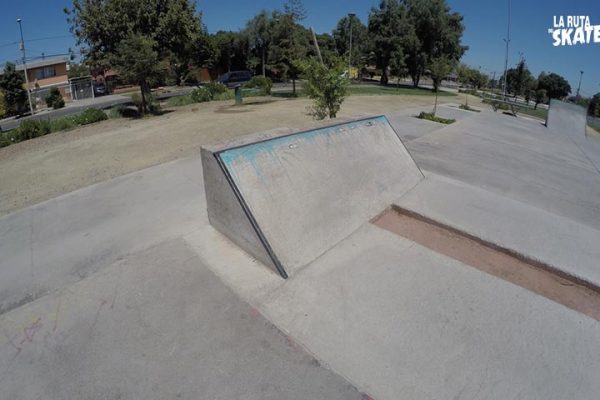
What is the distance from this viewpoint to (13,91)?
1280 inches

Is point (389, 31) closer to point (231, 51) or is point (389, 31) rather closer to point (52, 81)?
point (231, 51)

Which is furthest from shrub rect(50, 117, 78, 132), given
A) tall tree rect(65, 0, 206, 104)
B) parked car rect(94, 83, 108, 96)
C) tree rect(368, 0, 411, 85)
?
tree rect(368, 0, 411, 85)

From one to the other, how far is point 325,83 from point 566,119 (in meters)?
16.0

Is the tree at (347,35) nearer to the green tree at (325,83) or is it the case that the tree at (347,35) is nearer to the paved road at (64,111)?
the paved road at (64,111)

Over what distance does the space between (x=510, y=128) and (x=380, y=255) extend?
14.0 m

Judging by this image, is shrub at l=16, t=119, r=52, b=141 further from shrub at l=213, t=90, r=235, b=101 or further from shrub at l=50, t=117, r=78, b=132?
shrub at l=213, t=90, r=235, b=101

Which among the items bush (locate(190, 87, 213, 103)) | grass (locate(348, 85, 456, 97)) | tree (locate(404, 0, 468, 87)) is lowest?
bush (locate(190, 87, 213, 103))

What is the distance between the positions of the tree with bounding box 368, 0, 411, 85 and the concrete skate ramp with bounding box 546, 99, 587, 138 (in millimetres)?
22504

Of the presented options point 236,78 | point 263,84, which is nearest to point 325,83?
point 263,84

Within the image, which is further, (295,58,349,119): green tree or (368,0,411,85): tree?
(368,0,411,85): tree

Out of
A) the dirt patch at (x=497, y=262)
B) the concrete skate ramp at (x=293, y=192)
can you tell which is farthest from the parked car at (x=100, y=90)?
the dirt patch at (x=497, y=262)

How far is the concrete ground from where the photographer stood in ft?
8.49

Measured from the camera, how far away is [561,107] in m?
19.7

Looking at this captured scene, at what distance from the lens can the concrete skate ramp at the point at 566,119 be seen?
17.0 metres
